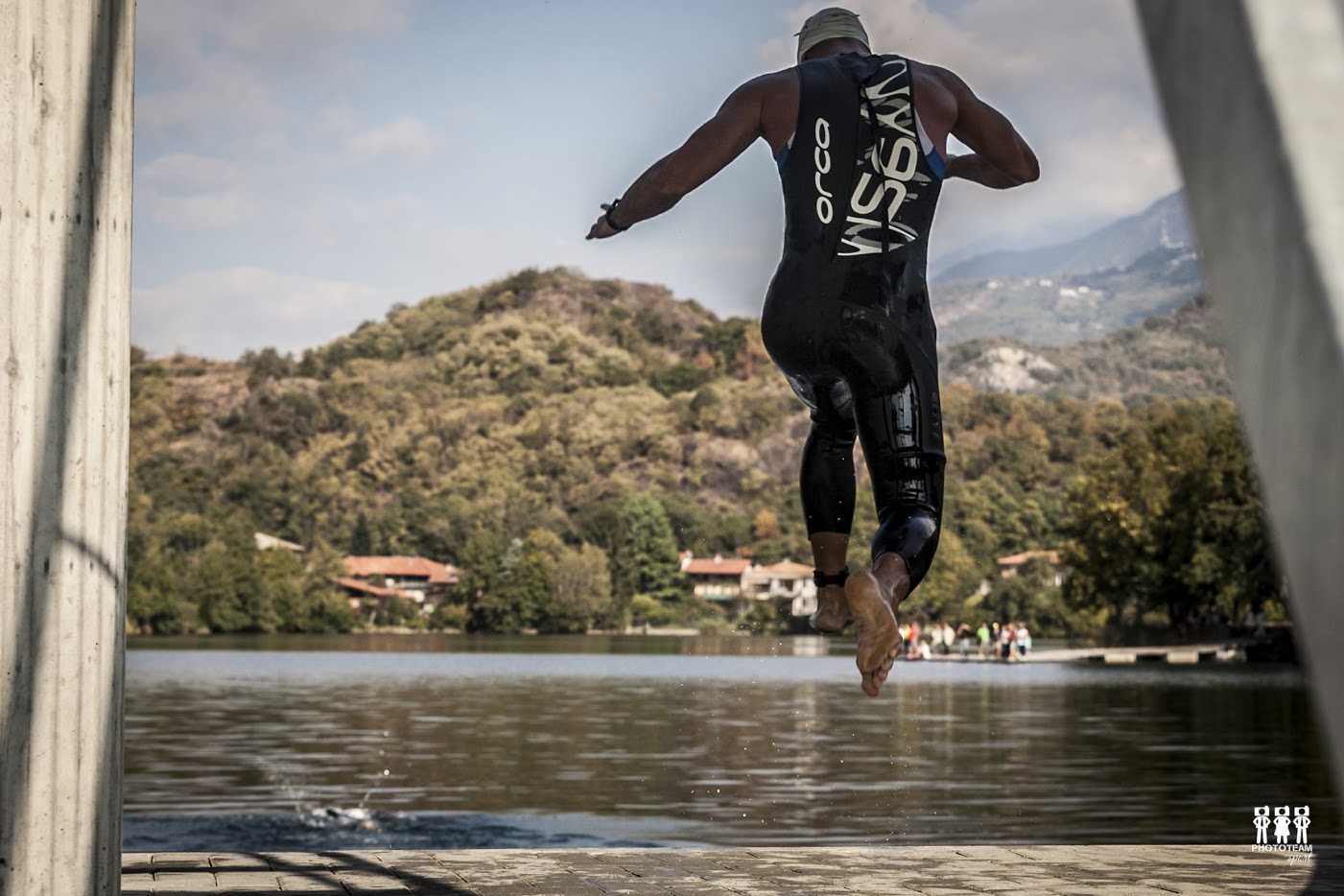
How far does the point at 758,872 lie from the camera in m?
8.22

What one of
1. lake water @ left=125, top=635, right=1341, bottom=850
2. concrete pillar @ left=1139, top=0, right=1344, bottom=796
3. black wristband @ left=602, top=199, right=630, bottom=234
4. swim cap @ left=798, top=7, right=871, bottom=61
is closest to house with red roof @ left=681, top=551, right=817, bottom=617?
lake water @ left=125, top=635, right=1341, bottom=850

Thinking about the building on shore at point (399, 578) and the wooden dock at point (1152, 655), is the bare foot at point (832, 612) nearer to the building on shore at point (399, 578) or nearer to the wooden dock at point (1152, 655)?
the wooden dock at point (1152, 655)

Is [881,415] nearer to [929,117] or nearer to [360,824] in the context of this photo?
[929,117]

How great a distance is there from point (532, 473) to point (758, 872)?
171m

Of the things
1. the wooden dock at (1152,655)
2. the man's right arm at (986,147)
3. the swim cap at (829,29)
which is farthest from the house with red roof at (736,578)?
the swim cap at (829,29)

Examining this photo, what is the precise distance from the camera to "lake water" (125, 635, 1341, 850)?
1709 cm

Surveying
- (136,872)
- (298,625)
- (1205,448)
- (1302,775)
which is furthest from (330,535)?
(136,872)

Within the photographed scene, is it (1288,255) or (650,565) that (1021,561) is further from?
(1288,255)

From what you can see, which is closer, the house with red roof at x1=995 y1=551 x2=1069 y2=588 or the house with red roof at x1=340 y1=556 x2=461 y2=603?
the house with red roof at x1=995 y1=551 x2=1069 y2=588

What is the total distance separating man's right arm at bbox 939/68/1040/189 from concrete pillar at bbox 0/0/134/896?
185 cm

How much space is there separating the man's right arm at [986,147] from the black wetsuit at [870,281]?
248 millimetres

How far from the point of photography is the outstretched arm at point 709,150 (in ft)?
12.3

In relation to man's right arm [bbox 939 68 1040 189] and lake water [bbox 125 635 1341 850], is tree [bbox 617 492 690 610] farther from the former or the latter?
man's right arm [bbox 939 68 1040 189]

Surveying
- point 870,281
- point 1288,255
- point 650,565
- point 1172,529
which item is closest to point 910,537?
point 870,281
